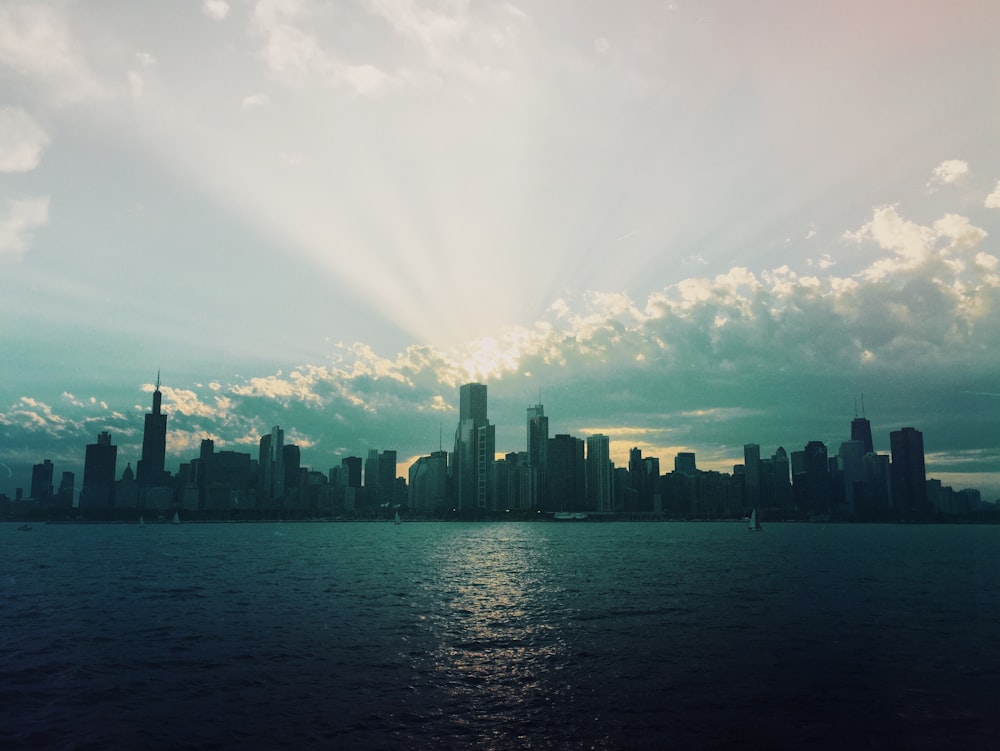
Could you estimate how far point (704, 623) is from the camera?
65750 millimetres

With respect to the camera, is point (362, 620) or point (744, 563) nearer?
Result: point (362, 620)

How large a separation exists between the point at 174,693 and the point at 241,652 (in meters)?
10.8

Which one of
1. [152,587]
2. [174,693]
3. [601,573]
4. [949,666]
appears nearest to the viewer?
[174,693]

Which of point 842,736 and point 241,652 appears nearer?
point 842,736

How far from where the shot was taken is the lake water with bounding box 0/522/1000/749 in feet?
115

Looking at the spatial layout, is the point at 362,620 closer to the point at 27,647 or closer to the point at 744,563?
the point at 27,647

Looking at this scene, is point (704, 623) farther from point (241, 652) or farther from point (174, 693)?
point (174, 693)

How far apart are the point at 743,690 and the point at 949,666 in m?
19.4

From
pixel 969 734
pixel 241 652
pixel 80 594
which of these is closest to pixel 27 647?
pixel 241 652

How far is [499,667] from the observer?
160ft

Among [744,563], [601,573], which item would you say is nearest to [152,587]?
[601,573]

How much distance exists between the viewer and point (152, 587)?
9775cm

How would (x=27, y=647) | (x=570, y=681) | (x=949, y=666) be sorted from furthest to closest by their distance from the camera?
1. (x=27, y=647)
2. (x=949, y=666)
3. (x=570, y=681)

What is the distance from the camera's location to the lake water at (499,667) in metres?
35.0
